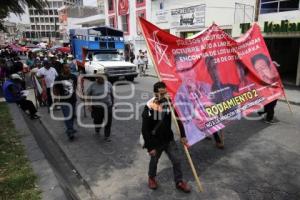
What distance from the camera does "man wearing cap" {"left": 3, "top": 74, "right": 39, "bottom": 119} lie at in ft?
30.4

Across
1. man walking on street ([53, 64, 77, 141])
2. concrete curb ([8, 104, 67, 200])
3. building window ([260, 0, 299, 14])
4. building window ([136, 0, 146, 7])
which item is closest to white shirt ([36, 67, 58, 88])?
man walking on street ([53, 64, 77, 141])

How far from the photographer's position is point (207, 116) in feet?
18.4

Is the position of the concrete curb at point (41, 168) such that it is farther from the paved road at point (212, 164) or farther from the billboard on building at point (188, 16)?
the billboard on building at point (188, 16)

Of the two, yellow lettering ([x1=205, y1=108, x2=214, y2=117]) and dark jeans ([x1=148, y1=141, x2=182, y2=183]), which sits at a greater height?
yellow lettering ([x1=205, y1=108, x2=214, y2=117])

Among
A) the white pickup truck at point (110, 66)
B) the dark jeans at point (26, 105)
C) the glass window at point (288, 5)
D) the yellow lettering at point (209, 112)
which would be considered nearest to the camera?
the yellow lettering at point (209, 112)

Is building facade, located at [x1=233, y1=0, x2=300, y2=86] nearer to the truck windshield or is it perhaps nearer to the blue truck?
the blue truck

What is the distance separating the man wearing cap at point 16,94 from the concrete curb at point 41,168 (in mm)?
2249

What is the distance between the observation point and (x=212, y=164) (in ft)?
19.0

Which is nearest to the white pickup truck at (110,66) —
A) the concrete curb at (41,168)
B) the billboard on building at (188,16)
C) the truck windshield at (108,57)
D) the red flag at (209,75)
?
the truck windshield at (108,57)

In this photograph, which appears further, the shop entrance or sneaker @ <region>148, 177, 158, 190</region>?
the shop entrance

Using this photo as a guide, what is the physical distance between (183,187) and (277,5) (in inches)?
563

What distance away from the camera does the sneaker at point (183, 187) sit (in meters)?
4.73

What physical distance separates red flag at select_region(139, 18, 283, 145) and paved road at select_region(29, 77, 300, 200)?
0.83 meters

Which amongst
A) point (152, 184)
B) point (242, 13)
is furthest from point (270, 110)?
point (242, 13)
